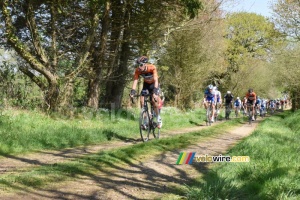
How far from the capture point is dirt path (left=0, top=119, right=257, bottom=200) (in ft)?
13.3

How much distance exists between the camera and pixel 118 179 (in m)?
4.88

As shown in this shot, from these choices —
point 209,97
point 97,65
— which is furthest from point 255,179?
point 209,97

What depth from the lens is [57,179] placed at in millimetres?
4613

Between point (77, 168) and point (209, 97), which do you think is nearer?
point (77, 168)

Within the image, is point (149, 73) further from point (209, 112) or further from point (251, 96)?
point (251, 96)

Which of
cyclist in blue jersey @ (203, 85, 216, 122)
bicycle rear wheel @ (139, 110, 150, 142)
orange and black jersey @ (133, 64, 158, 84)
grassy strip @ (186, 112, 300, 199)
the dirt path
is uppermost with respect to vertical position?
orange and black jersey @ (133, 64, 158, 84)

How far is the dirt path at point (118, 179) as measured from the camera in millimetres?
4059

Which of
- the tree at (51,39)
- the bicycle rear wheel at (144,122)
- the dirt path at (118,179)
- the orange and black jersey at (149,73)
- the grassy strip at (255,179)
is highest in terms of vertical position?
the tree at (51,39)

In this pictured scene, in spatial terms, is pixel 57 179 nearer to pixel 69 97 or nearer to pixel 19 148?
pixel 19 148


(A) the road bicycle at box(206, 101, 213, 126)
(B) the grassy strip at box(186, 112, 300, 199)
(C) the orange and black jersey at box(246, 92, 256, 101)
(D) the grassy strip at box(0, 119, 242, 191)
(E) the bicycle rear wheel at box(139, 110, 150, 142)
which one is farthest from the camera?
(C) the orange and black jersey at box(246, 92, 256, 101)

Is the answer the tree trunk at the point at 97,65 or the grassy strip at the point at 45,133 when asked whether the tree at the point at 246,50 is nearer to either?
the tree trunk at the point at 97,65

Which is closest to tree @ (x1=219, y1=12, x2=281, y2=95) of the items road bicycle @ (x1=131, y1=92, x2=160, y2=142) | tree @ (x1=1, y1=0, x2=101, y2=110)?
tree @ (x1=1, y1=0, x2=101, y2=110)

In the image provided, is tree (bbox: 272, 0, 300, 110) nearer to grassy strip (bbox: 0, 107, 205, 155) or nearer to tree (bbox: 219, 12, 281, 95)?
tree (bbox: 219, 12, 281, 95)

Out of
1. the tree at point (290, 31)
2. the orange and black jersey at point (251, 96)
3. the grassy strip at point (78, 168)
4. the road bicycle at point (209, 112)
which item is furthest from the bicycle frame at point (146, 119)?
the tree at point (290, 31)
